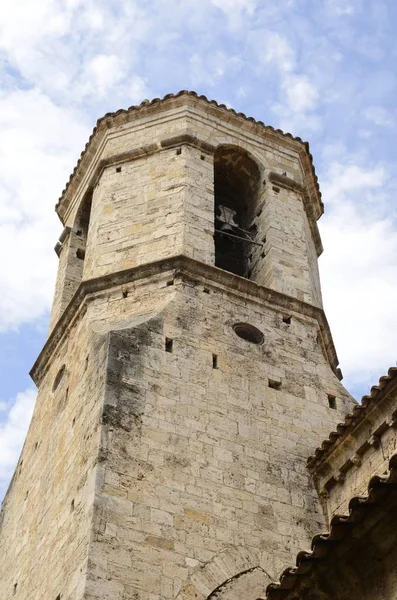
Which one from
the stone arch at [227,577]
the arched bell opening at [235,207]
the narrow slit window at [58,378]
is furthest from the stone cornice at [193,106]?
the stone arch at [227,577]

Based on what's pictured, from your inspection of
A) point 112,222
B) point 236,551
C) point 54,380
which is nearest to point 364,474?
point 236,551

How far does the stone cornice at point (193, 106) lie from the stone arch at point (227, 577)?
7234mm

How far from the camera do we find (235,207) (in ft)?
46.9

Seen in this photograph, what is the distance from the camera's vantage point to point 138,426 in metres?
9.10

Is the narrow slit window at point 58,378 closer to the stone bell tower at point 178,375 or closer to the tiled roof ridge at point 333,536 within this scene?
the stone bell tower at point 178,375

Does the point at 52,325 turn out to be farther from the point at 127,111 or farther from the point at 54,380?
the point at 127,111

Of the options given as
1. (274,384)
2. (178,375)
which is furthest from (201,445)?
(274,384)

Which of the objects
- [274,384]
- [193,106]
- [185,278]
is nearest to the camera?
[274,384]

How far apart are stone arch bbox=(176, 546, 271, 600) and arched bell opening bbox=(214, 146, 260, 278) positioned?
17.2 feet

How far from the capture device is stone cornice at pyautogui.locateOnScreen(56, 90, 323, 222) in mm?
14334

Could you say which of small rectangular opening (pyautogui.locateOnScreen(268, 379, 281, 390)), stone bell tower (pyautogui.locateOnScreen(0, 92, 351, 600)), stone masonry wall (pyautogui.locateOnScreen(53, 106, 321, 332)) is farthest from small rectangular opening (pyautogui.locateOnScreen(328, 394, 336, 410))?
stone masonry wall (pyautogui.locateOnScreen(53, 106, 321, 332))

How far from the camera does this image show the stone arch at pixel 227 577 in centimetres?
810

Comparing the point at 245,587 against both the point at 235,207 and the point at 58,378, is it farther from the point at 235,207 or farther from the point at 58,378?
the point at 235,207

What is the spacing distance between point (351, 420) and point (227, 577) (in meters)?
2.01
